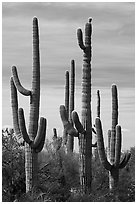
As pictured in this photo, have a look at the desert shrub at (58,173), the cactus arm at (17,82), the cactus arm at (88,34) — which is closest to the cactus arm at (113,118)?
the cactus arm at (88,34)

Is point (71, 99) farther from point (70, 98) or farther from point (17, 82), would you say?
point (17, 82)

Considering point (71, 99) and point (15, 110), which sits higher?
point (71, 99)

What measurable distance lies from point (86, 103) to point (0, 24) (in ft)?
11.7

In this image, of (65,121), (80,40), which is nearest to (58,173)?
(65,121)

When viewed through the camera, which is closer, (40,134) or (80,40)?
(40,134)

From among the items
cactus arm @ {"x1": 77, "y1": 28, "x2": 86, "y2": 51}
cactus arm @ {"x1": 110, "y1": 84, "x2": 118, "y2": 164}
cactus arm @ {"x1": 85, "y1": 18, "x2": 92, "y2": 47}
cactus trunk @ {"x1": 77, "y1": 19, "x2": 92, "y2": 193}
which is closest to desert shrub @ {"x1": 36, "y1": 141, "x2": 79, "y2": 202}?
cactus trunk @ {"x1": 77, "y1": 19, "x2": 92, "y2": 193}

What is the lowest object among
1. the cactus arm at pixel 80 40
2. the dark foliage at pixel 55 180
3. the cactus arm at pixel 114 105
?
the dark foliage at pixel 55 180

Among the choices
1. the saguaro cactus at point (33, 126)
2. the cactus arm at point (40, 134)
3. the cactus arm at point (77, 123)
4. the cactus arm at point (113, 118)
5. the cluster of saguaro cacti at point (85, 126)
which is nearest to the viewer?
the cactus arm at point (77, 123)

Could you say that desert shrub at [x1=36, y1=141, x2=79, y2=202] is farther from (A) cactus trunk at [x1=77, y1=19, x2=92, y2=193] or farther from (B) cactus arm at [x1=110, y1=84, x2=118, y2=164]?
(B) cactus arm at [x1=110, y1=84, x2=118, y2=164]

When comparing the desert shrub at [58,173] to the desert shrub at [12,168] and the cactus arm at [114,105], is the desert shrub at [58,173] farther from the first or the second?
the cactus arm at [114,105]

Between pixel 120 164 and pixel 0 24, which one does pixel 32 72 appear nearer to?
pixel 0 24

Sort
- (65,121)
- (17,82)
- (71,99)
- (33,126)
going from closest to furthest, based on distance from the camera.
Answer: (65,121), (33,126), (17,82), (71,99)

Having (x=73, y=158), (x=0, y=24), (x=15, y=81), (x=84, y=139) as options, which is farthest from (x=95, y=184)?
(x=0, y=24)

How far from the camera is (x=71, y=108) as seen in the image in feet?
61.4
